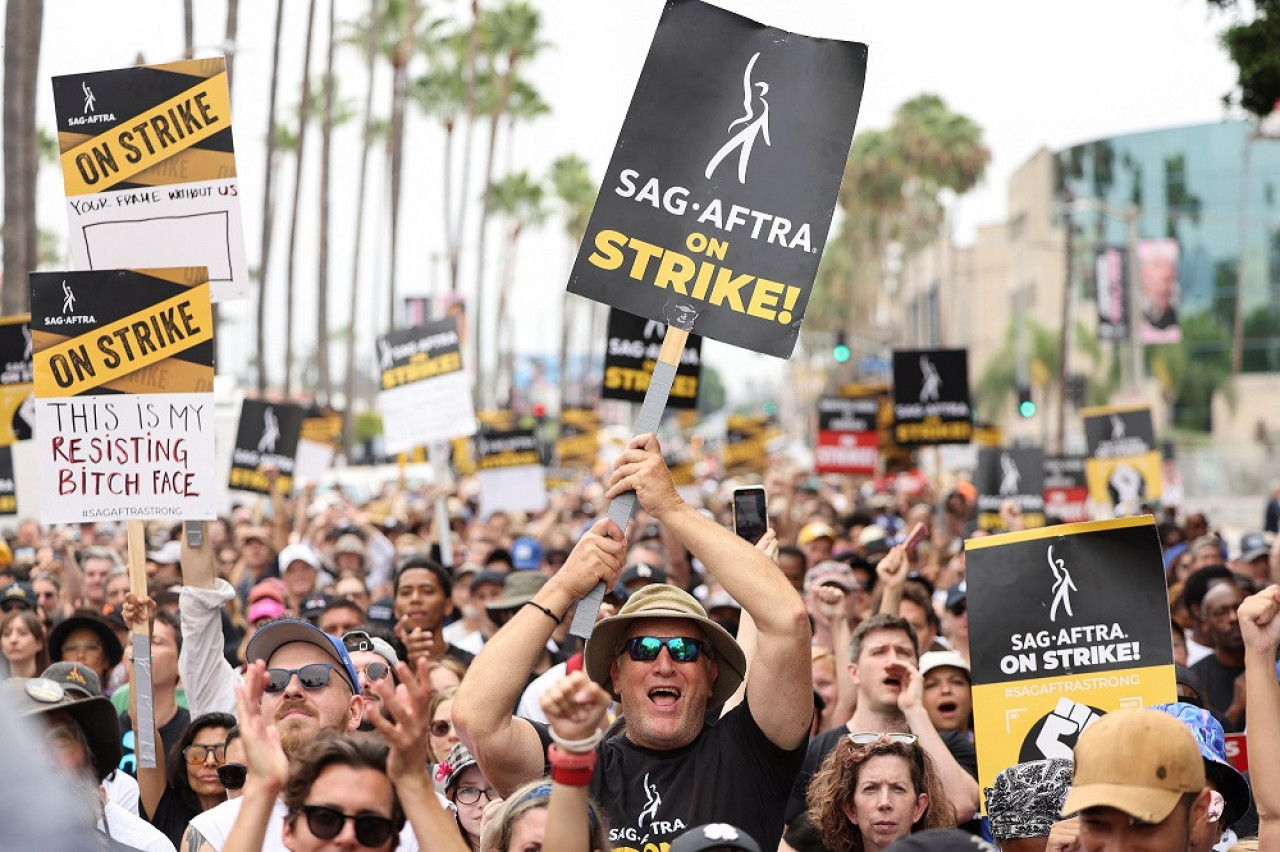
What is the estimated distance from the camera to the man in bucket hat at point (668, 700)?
4.74m

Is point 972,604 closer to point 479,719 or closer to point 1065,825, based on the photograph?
point 1065,825

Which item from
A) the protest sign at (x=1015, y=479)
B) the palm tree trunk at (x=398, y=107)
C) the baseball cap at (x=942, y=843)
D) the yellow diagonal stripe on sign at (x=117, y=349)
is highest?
the palm tree trunk at (x=398, y=107)

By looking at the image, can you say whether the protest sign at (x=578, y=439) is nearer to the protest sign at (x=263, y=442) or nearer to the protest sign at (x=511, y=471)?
the protest sign at (x=511, y=471)

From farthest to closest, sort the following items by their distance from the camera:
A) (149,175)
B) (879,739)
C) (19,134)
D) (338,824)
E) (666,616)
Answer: (19,134) → (149,175) → (879,739) → (666,616) → (338,824)

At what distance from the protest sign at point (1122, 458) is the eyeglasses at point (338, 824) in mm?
17076

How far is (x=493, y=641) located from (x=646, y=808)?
0.62 m

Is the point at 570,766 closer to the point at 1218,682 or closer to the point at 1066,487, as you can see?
the point at 1218,682

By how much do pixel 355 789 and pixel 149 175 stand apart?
14.8 ft

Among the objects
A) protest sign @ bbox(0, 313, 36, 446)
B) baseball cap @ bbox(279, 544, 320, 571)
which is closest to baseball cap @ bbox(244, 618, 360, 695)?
baseball cap @ bbox(279, 544, 320, 571)

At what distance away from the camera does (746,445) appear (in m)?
26.7

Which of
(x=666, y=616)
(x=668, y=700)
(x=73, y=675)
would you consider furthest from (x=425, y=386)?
(x=668, y=700)

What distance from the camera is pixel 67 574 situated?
37.9 feet

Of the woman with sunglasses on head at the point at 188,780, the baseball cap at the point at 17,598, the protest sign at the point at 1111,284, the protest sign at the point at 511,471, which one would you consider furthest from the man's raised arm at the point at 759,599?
the protest sign at the point at 1111,284

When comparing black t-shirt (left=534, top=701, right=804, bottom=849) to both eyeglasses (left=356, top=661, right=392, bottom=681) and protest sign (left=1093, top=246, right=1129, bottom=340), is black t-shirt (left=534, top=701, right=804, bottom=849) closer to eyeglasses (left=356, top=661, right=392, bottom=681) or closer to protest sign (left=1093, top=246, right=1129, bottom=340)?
eyeglasses (left=356, top=661, right=392, bottom=681)
